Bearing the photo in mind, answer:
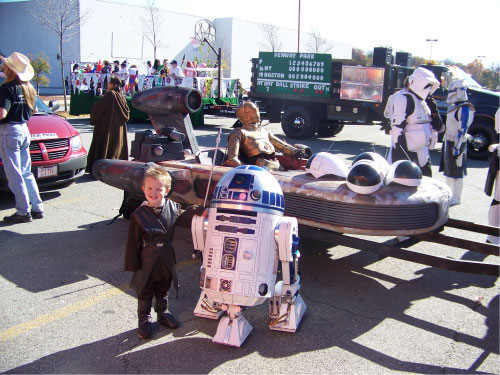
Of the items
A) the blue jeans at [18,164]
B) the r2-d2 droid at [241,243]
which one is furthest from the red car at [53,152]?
the r2-d2 droid at [241,243]

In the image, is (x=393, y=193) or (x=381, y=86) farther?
(x=381, y=86)

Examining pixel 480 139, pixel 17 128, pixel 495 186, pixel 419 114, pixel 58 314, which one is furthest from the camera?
pixel 480 139

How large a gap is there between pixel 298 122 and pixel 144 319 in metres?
11.8

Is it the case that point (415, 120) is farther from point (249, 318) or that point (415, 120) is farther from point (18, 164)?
point (18, 164)

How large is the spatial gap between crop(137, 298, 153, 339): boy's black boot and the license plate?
13.9 feet

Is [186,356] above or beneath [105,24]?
beneath

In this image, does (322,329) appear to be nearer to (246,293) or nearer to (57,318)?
(246,293)

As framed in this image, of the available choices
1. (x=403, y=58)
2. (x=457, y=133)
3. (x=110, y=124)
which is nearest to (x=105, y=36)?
(x=403, y=58)

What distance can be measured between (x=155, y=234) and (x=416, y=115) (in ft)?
13.8

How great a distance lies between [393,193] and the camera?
4.14 meters

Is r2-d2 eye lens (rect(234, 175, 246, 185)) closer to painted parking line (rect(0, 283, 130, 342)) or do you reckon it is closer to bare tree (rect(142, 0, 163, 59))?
painted parking line (rect(0, 283, 130, 342))

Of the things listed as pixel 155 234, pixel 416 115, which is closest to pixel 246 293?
pixel 155 234

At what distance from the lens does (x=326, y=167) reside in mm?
4531

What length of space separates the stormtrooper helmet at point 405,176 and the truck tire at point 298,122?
10359 mm
